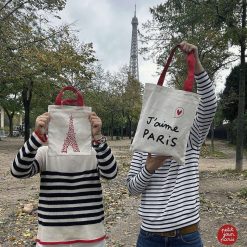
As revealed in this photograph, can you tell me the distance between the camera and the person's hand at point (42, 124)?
272 centimetres

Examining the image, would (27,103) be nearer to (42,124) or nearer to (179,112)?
(42,124)

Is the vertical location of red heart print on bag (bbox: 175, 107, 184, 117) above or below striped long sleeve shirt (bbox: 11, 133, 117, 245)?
above

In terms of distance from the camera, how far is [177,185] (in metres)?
2.67

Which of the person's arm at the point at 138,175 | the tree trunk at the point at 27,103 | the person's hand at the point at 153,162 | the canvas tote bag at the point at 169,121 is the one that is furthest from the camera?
the tree trunk at the point at 27,103

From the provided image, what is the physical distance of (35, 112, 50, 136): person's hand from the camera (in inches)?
107

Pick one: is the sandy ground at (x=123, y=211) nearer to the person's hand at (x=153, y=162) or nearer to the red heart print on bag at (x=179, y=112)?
Result: the person's hand at (x=153, y=162)

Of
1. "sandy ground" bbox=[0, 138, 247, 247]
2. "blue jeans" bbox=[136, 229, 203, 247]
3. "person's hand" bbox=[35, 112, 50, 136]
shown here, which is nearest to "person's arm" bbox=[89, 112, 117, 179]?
"person's hand" bbox=[35, 112, 50, 136]

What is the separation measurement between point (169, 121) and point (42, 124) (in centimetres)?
77

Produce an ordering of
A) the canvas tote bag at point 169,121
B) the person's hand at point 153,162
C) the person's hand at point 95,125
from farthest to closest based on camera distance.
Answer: the person's hand at point 95,125 → the person's hand at point 153,162 → the canvas tote bag at point 169,121

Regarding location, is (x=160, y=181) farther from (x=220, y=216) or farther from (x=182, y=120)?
(x=220, y=216)

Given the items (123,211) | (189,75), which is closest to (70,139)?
(189,75)

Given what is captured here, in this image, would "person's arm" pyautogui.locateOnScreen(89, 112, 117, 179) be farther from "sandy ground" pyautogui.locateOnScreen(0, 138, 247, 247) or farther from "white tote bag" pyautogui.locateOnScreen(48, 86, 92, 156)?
"sandy ground" pyautogui.locateOnScreen(0, 138, 247, 247)

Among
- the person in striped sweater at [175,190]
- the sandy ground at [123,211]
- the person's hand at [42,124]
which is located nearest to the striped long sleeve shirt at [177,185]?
the person in striped sweater at [175,190]

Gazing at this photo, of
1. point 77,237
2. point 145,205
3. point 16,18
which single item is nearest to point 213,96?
point 145,205
